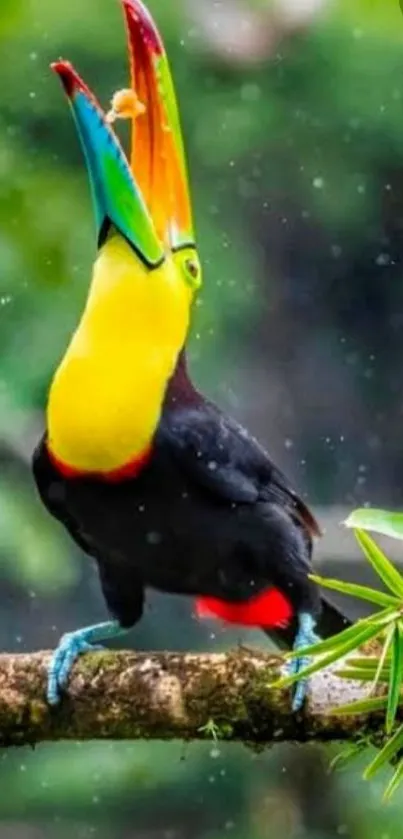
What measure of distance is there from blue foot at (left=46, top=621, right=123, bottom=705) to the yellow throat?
A: 0.09 m

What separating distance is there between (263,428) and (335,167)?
0.97ft

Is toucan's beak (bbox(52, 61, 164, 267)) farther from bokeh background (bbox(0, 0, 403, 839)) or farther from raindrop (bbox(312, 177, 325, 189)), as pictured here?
raindrop (bbox(312, 177, 325, 189))

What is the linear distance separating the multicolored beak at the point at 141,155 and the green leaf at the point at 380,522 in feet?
1.24

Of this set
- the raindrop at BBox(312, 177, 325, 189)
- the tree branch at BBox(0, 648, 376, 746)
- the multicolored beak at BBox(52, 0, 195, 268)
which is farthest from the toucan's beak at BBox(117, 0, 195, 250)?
the raindrop at BBox(312, 177, 325, 189)

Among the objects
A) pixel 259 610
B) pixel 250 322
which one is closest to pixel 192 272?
pixel 259 610

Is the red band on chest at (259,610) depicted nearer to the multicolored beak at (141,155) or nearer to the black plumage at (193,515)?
the black plumage at (193,515)

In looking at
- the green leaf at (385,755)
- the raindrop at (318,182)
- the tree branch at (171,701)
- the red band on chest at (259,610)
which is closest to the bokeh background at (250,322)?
the raindrop at (318,182)

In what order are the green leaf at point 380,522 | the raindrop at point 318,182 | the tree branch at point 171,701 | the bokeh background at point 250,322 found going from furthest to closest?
the raindrop at point 318,182, the bokeh background at point 250,322, the tree branch at point 171,701, the green leaf at point 380,522

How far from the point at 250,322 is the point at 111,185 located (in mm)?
1069

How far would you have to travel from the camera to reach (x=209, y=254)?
74.3 inches

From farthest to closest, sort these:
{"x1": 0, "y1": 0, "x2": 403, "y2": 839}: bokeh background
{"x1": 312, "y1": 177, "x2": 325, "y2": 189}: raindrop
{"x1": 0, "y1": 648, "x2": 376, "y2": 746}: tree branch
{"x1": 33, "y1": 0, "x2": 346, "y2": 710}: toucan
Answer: {"x1": 312, "y1": 177, "x2": 325, "y2": 189}: raindrop → {"x1": 0, "y1": 0, "x2": 403, "y2": 839}: bokeh background → {"x1": 33, "y1": 0, "x2": 346, "y2": 710}: toucan → {"x1": 0, "y1": 648, "x2": 376, "y2": 746}: tree branch

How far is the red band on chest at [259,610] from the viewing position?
1.04 m

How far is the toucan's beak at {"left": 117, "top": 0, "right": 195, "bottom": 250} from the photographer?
3.39 feet

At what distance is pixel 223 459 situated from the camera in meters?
1.03
